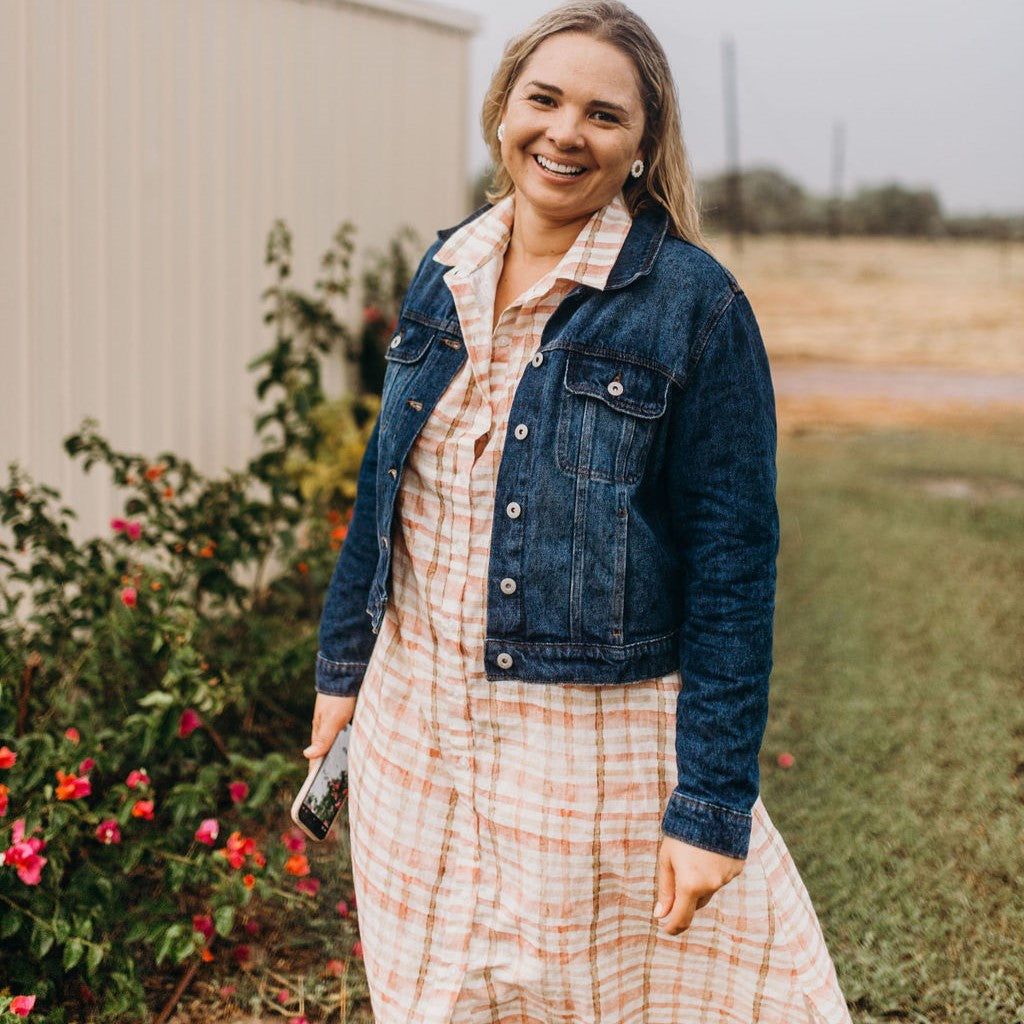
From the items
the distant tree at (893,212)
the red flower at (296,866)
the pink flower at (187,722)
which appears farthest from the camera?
the distant tree at (893,212)

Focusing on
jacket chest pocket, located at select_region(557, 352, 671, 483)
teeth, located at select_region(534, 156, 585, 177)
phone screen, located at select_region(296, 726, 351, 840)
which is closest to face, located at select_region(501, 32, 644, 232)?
teeth, located at select_region(534, 156, 585, 177)

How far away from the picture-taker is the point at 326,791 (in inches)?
75.2

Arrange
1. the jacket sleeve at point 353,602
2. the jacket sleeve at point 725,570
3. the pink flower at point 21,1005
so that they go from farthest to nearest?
1. the pink flower at point 21,1005
2. the jacket sleeve at point 353,602
3. the jacket sleeve at point 725,570

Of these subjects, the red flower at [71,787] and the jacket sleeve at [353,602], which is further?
A: the red flower at [71,787]

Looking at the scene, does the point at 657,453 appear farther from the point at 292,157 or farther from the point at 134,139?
the point at 292,157

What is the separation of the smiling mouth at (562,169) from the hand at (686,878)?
0.90 meters

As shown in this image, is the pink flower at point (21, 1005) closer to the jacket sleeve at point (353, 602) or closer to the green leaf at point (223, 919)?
the green leaf at point (223, 919)

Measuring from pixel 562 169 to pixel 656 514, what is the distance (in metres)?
0.49

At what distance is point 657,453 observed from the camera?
1.53 meters

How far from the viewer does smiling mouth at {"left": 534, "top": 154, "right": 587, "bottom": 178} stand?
1.60 meters

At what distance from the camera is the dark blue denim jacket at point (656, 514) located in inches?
58.7

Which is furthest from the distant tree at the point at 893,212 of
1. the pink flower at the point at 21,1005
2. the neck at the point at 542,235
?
the pink flower at the point at 21,1005

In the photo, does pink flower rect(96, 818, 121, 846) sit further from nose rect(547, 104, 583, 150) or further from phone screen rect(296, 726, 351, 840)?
nose rect(547, 104, 583, 150)

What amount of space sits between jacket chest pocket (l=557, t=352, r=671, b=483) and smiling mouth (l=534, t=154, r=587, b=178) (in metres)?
0.25
